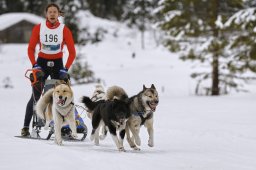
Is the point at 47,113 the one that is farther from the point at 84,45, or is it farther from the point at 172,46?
the point at 84,45

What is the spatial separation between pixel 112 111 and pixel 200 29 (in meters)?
15.5

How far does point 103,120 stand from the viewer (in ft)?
25.4

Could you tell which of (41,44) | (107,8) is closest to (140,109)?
(41,44)

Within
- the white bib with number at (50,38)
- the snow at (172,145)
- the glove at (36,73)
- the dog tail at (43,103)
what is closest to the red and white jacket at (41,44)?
the white bib with number at (50,38)

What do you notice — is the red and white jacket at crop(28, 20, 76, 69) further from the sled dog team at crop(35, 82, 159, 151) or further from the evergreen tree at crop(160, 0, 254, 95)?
the evergreen tree at crop(160, 0, 254, 95)

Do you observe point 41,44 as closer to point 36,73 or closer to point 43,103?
point 36,73

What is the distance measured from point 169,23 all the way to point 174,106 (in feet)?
18.3

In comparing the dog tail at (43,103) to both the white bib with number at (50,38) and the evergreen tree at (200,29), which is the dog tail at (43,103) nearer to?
the white bib with number at (50,38)

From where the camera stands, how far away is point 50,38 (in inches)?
314

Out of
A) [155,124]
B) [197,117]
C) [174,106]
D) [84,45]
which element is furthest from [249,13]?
[84,45]

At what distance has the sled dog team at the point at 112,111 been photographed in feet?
23.9

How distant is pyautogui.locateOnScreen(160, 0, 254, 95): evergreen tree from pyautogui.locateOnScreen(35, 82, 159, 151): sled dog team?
14032 millimetres

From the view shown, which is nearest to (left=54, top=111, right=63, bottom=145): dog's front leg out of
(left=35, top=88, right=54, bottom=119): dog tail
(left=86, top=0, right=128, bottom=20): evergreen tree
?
(left=35, top=88, right=54, bottom=119): dog tail

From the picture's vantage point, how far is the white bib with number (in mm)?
7957
